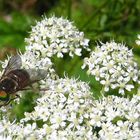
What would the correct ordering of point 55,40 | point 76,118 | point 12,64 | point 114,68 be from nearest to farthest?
point 76,118
point 12,64
point 114,68
point 55,40

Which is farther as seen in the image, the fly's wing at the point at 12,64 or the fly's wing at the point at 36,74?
the fly's wing at the point at 12,64

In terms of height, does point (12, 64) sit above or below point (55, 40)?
below

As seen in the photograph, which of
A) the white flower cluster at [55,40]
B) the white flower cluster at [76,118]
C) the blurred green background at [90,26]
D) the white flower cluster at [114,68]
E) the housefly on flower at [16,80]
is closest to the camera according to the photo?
the white flower cluster at [76,118]

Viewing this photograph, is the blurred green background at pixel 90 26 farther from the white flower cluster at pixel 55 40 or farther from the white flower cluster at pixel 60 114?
the white flower cluster at pixel 60 114

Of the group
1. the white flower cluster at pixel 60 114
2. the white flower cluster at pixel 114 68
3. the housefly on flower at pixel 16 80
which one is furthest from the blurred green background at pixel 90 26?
the housefly on flower at pixel 16 80

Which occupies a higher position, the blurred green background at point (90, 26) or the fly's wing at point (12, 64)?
the blurred green background at point (90, 26)

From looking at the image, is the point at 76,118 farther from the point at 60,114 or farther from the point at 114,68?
the point at 114,68

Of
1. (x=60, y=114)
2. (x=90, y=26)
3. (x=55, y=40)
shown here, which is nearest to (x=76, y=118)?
(x=60, y=114)

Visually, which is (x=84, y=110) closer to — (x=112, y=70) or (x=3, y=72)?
(x=112, y=70)
